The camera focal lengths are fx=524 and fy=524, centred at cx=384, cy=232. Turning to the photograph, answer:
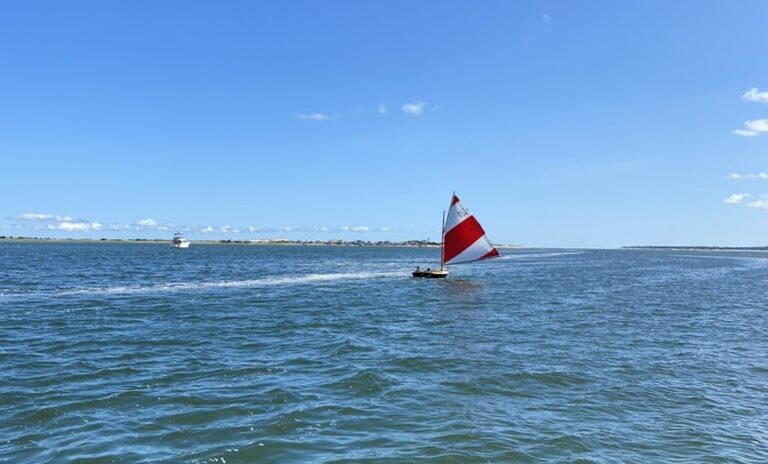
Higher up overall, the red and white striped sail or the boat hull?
the red and white striped sail

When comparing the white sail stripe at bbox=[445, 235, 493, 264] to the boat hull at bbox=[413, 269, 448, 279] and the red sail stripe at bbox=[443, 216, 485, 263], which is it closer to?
the red sail stripe at bbox=[443, 216, 485, 263]

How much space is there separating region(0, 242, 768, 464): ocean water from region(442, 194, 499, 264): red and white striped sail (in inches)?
1068

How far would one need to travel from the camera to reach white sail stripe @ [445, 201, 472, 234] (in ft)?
194

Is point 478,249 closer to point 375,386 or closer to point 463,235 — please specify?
point 463,235

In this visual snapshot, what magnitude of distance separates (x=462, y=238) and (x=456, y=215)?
2881mm

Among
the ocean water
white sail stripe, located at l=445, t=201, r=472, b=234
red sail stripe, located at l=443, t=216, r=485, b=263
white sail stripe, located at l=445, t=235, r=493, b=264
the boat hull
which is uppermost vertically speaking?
white sail stripe, located at l=445, t=201, r=472, b=234

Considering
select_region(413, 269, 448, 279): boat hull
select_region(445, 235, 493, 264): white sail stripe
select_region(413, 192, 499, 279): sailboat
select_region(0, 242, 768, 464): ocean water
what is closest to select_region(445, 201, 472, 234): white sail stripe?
select_region(413, 192, 499, 279): sailboat

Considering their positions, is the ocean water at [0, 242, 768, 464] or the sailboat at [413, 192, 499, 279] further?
the sailboat at [413, 192, 499, 279]

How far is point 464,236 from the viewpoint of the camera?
59.9 meters

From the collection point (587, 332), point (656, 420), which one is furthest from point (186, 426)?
point (587, 332)

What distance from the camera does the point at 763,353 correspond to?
21.7 m

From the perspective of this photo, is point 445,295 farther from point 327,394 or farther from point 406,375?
point 327,394

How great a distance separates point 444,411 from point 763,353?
16336mm

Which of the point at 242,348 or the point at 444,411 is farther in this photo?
the point at 242,348
